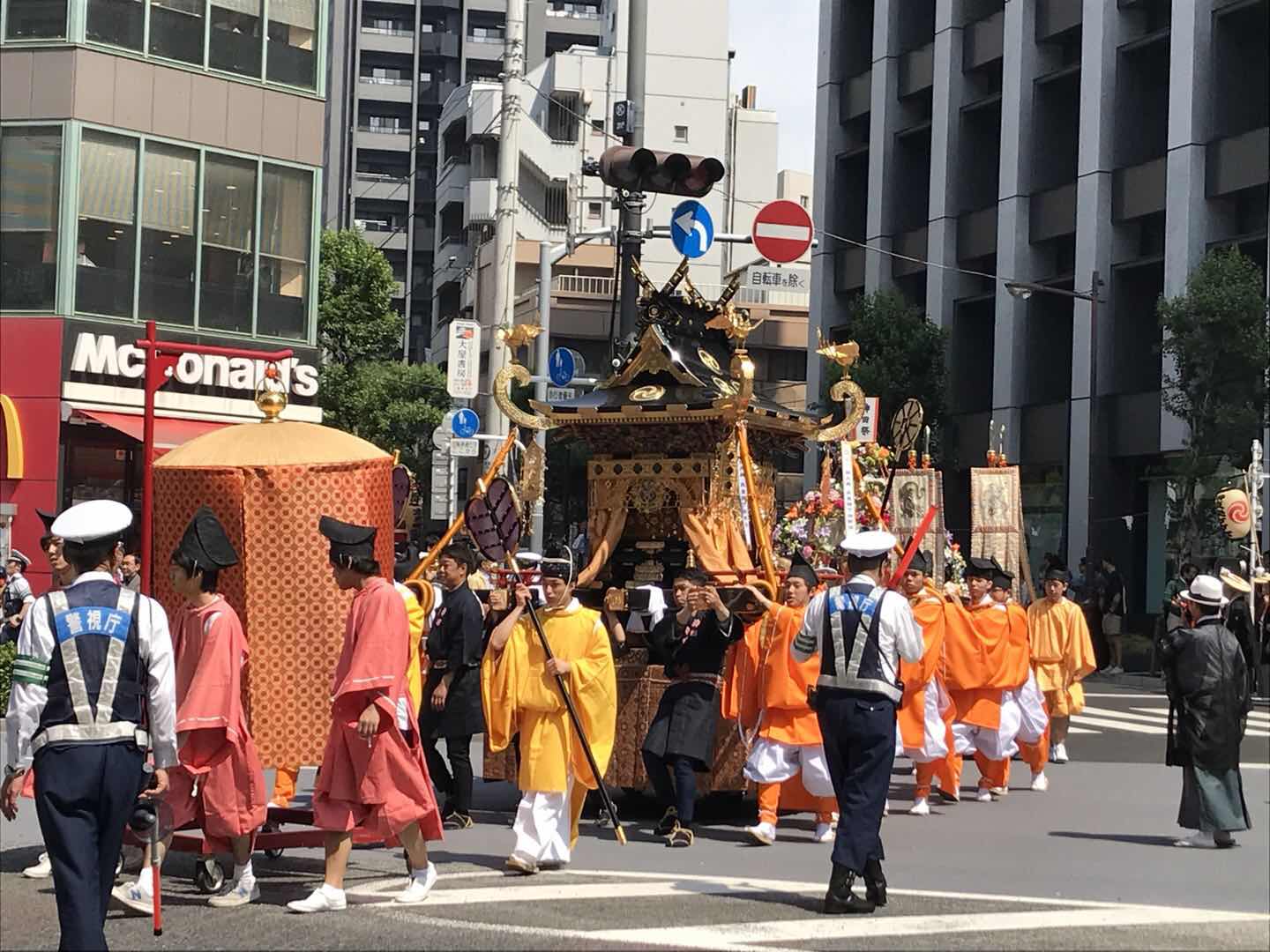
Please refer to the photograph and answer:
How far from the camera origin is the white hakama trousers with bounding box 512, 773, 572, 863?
10336 millimetres

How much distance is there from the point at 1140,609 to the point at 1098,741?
1812 centimetres

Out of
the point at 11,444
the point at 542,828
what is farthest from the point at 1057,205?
the point at 542,828

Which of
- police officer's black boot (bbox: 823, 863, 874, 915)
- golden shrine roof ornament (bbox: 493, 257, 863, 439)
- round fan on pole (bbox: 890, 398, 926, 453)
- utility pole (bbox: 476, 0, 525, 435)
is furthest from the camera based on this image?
utility pole (bbox: 476, 0, 525, 435)

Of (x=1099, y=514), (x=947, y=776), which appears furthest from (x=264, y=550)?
(x=1099, y=514)

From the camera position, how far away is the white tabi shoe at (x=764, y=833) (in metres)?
11.8

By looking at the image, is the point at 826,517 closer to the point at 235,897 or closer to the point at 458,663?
the point at 458,663

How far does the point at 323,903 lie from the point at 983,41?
121 feet

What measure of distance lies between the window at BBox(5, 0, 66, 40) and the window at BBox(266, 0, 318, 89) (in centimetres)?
324

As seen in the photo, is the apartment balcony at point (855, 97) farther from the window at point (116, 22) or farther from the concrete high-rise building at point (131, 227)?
the window at point (116, 22)

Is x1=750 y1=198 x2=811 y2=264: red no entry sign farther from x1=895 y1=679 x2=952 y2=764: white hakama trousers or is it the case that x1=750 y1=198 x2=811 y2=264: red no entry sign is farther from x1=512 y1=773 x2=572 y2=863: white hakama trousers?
x1=512 y1=773 x2=572 y2=863: white hakama trousers

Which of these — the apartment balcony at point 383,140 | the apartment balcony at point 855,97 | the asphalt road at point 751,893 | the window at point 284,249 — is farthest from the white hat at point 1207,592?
the apartment balcony at point 383,140

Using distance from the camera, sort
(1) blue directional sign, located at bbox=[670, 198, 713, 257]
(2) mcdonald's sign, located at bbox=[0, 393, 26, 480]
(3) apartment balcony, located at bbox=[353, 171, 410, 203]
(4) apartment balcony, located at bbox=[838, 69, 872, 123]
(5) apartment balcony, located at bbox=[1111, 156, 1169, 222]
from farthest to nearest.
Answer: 1. (3) apartment balcony, located at bbox=[353, 171, 410, 203]
2. (4) apartment balcony, located at bbox=[838, 69, 872, 123]
3. (5) apartment balcony, located at bbox=[1111, 156, 1169, 222]
4. (2) mcdonald's sign, located at bbox=[0, 393, 26, 480]
5. (1) blue directional sign, located at bbox=[670, 198, 713, 257]

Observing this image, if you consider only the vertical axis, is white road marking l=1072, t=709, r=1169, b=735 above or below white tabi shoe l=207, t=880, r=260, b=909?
below

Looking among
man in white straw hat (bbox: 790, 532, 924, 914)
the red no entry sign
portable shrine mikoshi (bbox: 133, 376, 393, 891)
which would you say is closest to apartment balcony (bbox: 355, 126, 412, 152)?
the red no entry sign
